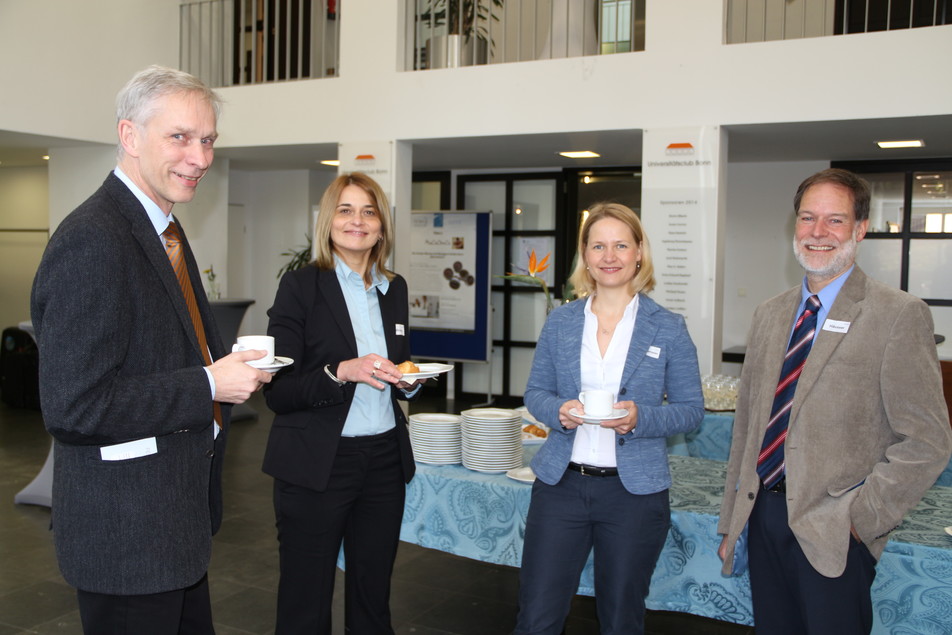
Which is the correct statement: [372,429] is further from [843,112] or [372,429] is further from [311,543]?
[843,112]

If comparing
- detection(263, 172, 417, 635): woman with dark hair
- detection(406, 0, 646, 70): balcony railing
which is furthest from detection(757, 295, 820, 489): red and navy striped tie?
detection(406, 0, 646, 70): balcony railing

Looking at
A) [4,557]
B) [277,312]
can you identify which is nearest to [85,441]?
[277,312]

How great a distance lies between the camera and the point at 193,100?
1636mm

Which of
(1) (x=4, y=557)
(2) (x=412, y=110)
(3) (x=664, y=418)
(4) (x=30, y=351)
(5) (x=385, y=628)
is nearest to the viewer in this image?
(3) (x=664, y=418)

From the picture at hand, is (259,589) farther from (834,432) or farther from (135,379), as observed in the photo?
(834,432)

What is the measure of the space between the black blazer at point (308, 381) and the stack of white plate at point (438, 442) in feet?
1.82

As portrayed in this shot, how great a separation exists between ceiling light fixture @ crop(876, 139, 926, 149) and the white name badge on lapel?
5758 millimetres

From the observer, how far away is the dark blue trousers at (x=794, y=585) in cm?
192

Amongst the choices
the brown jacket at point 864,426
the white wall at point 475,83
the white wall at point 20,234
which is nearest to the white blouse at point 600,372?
the brown jacket at point 864,426

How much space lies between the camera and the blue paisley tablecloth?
2334 millimetres

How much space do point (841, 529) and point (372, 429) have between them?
133 cm

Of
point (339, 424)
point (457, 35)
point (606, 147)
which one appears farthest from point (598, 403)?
point (457, 35)

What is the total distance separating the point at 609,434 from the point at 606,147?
5.74m

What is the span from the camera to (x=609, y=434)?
7.50 feet
